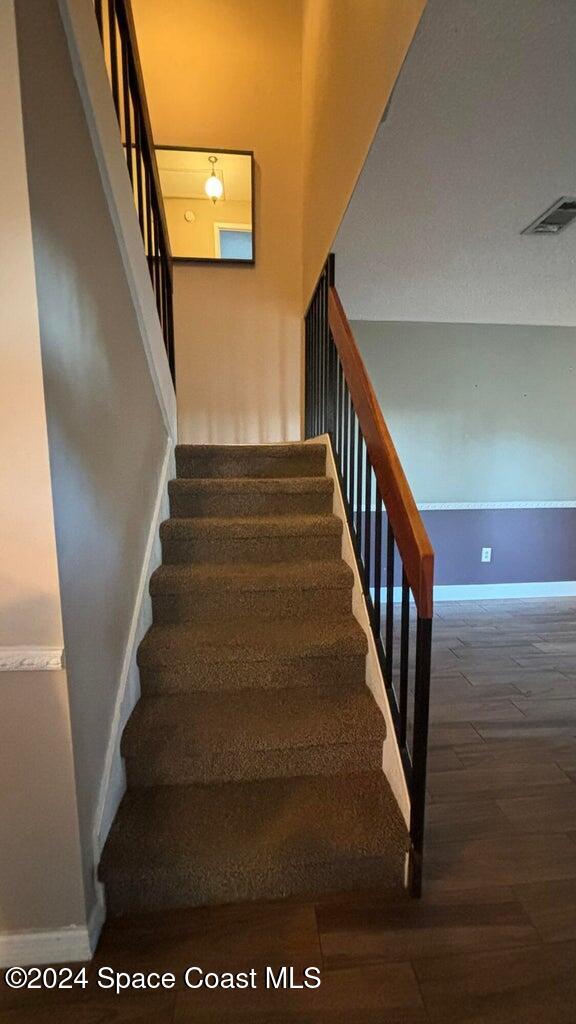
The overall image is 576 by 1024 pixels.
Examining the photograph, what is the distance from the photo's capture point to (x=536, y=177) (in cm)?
147

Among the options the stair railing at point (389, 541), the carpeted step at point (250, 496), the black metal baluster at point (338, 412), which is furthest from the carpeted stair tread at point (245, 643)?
the black metal baluster at point (338, 412)

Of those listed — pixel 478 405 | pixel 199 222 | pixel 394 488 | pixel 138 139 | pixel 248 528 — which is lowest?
pixel 248 528

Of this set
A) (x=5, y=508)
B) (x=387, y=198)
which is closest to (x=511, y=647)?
(x=387, y=198)

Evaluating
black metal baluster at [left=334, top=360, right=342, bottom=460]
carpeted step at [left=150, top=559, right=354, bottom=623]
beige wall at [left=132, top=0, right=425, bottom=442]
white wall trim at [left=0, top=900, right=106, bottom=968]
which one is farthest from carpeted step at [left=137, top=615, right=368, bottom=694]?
beige wall at [left=132, top=0, right=425, bottom=442]

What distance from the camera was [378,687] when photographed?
56.9 inches

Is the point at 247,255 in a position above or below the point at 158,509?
above

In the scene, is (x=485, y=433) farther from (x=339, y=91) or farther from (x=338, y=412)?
(x=339, y=91)

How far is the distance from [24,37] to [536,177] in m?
1.52

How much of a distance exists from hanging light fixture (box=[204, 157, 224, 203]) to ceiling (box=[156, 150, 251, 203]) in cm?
2

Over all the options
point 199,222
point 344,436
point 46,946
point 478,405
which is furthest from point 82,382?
point 478,405

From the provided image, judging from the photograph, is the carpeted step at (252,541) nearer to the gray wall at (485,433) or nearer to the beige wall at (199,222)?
the gray wall at (485,433)

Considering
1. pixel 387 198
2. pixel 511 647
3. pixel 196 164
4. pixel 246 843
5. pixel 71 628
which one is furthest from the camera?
pixel 196 164

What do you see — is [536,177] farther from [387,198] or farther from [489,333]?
[489,333]

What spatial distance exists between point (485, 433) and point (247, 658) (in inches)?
111
